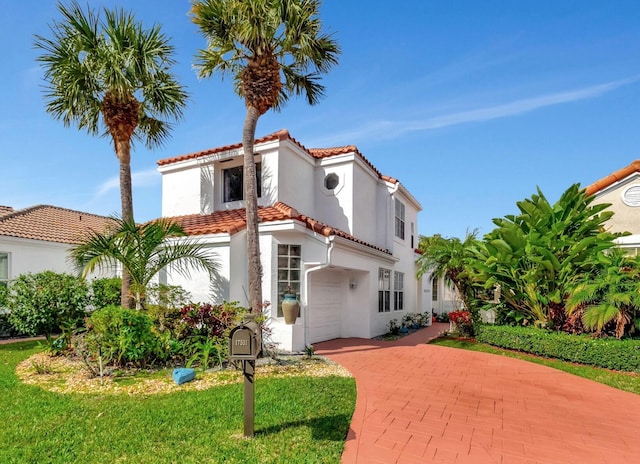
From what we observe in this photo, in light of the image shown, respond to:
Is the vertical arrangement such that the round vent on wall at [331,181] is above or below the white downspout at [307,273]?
above

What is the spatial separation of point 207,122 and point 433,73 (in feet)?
26.0

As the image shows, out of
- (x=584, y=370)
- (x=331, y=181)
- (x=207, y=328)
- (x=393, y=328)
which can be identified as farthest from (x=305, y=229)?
(x=584, y=370)

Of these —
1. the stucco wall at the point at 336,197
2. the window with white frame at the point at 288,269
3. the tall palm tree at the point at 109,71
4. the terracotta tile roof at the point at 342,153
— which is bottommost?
the window with white frame at the point at 288,269

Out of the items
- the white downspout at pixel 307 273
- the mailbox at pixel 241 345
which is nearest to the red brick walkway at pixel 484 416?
the mailbox at pixel 241 345

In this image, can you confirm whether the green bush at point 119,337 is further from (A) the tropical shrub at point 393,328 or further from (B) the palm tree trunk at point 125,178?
(A) the tropical shrub at point 393,328

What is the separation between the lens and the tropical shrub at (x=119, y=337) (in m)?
8.34

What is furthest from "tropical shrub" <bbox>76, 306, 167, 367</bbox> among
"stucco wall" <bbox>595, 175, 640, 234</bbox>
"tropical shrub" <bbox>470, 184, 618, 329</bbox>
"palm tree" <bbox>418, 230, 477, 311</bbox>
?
"stucco wall" <bbox>595, 175, 640, 234</bbox>

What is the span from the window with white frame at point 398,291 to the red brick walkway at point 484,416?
745cm

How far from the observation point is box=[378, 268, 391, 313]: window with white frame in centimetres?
1608

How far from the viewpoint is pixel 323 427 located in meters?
5.38

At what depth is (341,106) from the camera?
41.7ft

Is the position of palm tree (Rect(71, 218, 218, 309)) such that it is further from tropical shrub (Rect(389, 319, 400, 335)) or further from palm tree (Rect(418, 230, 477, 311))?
palm tree (Rect(418, 230, 477, 311))

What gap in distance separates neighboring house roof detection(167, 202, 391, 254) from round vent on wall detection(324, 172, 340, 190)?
3.11 meters

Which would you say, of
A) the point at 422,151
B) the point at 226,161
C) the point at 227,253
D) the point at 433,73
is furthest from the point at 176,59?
the point at 422,151
